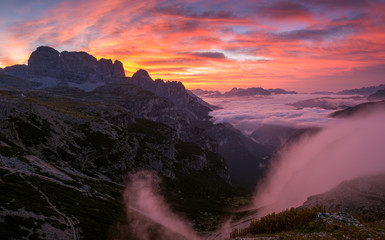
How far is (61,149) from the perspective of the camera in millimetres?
174625

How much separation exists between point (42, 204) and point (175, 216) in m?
128

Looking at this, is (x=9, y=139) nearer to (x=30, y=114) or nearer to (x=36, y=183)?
(x=30, y=114)

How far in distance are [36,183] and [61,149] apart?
10622 centimetres

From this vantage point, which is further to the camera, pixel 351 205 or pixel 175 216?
pixel 175 216

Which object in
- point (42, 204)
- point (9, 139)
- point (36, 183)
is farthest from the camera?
point (9, 139)

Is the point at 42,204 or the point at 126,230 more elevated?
the point at 42,204

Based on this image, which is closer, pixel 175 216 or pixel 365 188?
pixel 365 188

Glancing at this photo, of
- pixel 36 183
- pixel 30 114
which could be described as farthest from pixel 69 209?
pixel 30 114

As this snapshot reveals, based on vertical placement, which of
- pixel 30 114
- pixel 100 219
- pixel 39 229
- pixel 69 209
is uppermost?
pixel 30 114

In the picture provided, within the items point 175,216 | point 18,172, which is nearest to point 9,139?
point 18,172

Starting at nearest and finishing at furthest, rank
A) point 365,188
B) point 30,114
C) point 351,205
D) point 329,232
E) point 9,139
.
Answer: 1. point 329,232
2. point 351,205
3. point 365,188
4. point 9,139
5. point 30,114

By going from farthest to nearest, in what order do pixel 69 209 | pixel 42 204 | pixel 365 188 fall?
pixel 365 188 < pixel 69 209 < pixel 42 204

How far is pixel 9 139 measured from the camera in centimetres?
14825

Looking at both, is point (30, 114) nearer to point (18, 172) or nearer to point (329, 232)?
point (18, 172)
